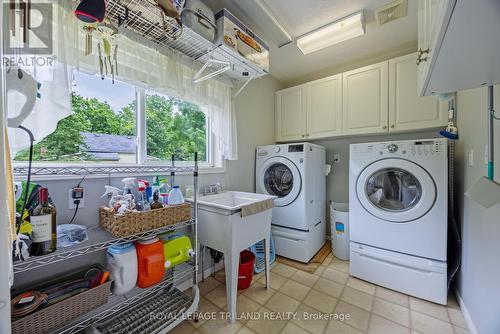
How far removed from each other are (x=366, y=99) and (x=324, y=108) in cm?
46

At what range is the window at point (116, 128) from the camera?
1.25 meters

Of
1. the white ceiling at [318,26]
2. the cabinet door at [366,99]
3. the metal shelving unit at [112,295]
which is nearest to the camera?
the metal shelving unit at [112,295]

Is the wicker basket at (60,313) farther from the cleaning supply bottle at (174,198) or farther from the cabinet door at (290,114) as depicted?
the cabinet door at (290,114)

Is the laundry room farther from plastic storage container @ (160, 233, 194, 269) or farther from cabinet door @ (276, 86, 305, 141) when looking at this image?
cabinet door @ (276, 86, 305, 141)

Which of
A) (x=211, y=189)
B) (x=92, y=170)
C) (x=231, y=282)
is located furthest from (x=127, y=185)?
(x=231, y=282)

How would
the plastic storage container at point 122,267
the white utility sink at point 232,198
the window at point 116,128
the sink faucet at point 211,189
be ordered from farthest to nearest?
the sink faucet at point 211,189 < the white utility sink at point 232,198 < the window at point 116,128 < the plastic storage container at point 122,267

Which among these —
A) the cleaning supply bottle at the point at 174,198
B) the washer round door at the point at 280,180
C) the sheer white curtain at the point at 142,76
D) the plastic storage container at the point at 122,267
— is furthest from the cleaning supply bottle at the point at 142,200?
the washer round door at the point at 280,180

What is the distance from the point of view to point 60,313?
37.4 inches

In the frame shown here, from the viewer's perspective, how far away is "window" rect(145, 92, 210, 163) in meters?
1.68

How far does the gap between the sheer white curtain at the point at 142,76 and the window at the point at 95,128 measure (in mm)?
200

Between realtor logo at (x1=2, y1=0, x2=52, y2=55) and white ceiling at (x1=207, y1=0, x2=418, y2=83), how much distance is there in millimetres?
1079

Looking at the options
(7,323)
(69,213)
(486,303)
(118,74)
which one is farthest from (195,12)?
(486,303)

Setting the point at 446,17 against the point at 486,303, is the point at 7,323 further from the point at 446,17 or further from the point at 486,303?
the point at 486,303

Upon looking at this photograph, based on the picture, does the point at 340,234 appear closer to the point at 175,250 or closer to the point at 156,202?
the point at 175,250
